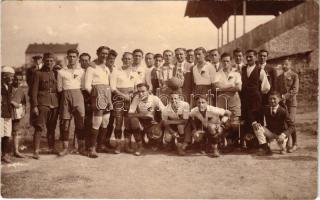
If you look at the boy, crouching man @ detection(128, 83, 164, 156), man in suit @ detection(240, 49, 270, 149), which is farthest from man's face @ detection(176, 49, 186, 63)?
the boy

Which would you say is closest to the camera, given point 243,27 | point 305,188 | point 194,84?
point 305,188

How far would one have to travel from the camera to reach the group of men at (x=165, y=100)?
15.5 feet

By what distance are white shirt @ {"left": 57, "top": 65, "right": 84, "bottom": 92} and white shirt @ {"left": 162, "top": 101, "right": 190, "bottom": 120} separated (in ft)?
3.54

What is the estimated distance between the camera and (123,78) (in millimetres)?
4832

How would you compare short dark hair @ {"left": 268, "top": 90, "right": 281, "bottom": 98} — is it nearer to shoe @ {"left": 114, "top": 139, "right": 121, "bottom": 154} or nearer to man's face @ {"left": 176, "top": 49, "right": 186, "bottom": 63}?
man's face @ {"left": 176, "top": 49, "right": 186, "bottom": 63}

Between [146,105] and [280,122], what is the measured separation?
1.64 m

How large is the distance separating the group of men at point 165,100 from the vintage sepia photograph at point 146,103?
0.04 feet

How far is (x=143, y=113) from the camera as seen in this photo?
15.7ft

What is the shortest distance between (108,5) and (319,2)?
8.61 ft

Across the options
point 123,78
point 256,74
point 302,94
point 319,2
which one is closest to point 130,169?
point 123,78

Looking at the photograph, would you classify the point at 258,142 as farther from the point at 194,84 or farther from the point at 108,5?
the point at 108,5

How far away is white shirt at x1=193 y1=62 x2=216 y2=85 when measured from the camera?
485cm

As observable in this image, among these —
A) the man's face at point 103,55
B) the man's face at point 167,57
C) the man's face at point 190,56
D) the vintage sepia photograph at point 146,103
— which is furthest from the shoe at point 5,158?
the man's face at point 190,56

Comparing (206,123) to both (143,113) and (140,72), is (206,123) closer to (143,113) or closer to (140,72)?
(143,113)
